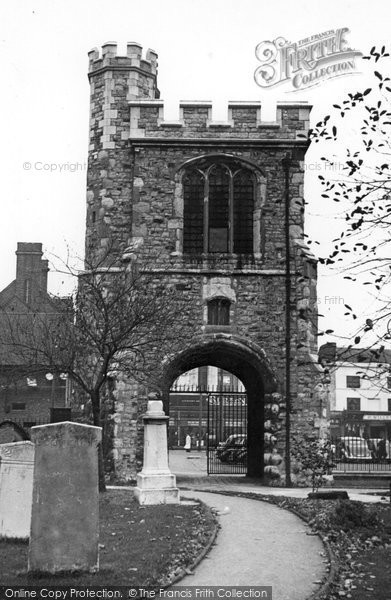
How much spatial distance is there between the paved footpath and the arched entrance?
8.16 metres

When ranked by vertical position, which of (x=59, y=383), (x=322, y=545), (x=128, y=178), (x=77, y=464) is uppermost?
(x=128, y=178)

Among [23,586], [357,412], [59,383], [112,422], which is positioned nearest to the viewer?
[23,586]

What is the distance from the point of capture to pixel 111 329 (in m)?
17.1

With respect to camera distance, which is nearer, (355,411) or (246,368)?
(246,368)

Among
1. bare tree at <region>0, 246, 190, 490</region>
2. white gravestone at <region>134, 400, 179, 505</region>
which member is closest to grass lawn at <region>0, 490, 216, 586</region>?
white gravestone at <region>134, 400, 179, 505</region>

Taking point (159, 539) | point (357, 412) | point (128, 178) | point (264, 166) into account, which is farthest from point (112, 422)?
point (357, 412)

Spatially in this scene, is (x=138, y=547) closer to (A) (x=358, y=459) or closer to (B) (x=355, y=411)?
(A) (x=358, y=459)

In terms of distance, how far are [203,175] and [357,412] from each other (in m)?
42.5

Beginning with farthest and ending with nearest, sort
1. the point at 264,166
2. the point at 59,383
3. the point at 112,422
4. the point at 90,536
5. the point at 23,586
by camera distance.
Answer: the point at 59,383 < the point at 264,166 < the point at 112,422 < the point at 90,536 < the point at 23,586

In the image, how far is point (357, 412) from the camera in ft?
202

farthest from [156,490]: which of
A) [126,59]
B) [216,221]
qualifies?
[126,59]

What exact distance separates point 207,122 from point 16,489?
15.1 m

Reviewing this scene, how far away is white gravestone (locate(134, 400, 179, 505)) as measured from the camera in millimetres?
15055

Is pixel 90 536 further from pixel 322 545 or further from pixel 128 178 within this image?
pixel 128 178
